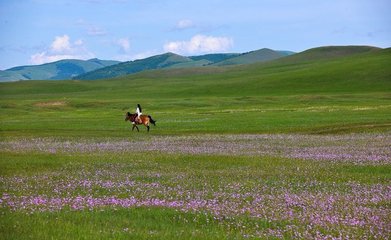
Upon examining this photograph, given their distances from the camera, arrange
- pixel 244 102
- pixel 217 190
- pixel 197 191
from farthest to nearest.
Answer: pixel 244 102 → pixel 217 190 → pixel 197 191

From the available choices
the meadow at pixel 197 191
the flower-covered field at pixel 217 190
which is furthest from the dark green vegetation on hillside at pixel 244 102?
the flower-covered field at pixel 217 190

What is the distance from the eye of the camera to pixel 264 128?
53531 millimetres

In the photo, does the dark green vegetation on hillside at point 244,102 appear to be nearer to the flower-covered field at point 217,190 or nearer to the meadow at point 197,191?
the meadow at point 197,191

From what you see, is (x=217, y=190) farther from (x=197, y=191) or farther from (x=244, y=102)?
(x=244, y=102)

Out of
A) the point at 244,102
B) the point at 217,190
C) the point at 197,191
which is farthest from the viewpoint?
the point at 244,102

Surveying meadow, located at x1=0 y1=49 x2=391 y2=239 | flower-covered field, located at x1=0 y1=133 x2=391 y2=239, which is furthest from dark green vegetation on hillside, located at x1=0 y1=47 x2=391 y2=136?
flower-covered field, located at x1=0 y1=133 x2=391 y2=239

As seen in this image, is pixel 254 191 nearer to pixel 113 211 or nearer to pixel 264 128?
pixel 113 211

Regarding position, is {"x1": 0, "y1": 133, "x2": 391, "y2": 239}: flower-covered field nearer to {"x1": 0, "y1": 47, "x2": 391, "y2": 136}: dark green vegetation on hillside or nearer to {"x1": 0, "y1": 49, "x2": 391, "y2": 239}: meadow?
{"x1": 0, "y1": 49, "x2": 391, "y2": 239}: meadow

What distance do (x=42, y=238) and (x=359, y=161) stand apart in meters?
17.1

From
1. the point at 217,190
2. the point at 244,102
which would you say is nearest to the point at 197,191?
the point at 217,190

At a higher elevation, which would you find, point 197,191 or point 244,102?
point 197,191

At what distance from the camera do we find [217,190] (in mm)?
15758

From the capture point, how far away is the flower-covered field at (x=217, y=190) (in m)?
11.1

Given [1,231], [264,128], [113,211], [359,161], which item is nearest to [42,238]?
[1,231]
